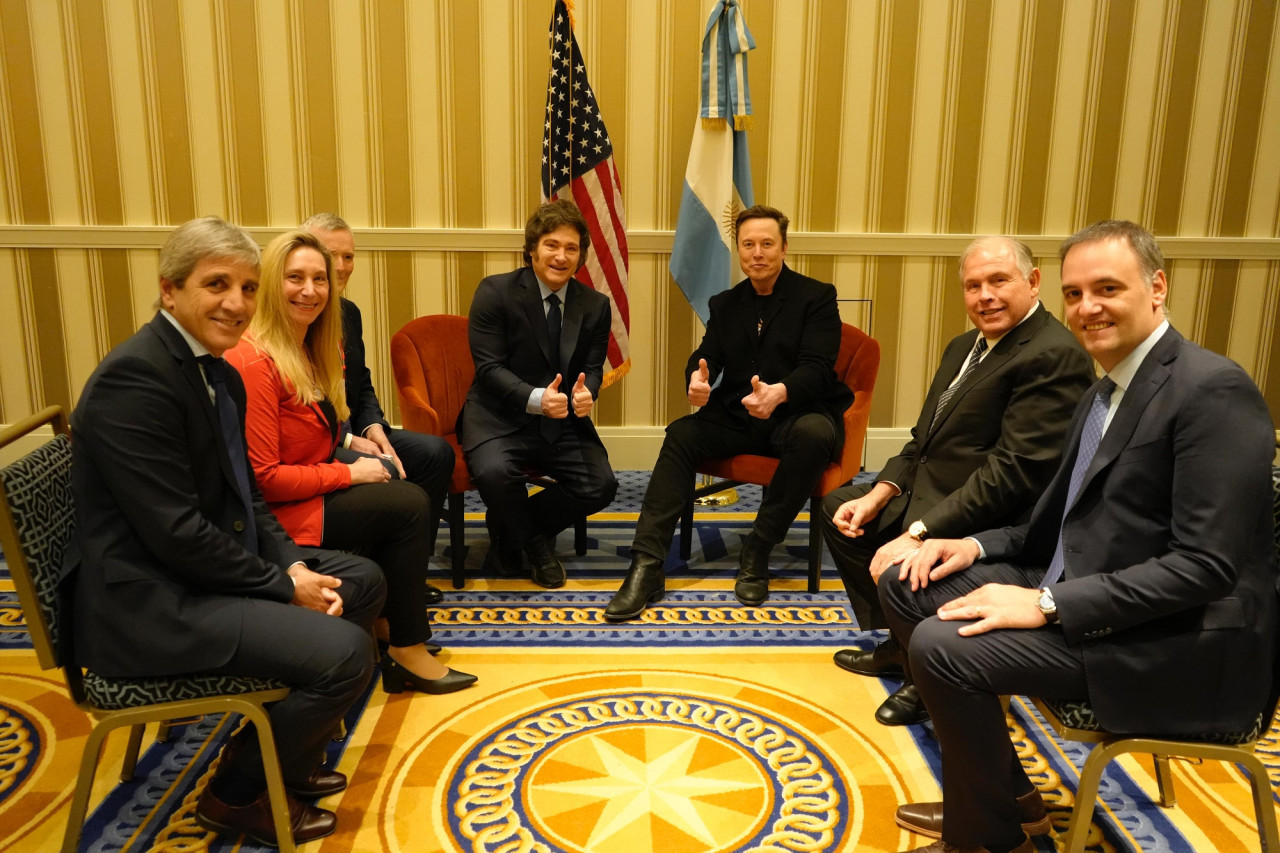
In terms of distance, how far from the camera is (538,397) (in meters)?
Result: 3.76

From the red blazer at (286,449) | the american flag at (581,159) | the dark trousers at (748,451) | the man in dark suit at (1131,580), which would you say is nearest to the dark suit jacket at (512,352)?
the dark trousers at (748,451)

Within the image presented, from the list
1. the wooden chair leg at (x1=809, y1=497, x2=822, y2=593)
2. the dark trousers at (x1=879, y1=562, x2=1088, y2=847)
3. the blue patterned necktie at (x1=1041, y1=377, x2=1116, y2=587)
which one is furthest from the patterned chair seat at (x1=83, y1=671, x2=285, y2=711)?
the wooden chair leg at (x1=809, y1=497, x2=822, y2=593)

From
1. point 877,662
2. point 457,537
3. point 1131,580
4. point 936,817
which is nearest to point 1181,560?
point 1131,580

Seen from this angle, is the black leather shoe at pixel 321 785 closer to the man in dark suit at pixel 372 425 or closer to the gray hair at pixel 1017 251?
the man in dark suit at pixel 372 425

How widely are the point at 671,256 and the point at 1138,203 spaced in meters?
2.63

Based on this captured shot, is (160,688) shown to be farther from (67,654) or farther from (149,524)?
(149,524)

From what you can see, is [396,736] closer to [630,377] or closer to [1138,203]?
[630,377]

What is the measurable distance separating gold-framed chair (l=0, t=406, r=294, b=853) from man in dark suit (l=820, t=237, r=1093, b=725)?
5.20 feet

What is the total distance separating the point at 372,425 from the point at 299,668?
1.55 meters

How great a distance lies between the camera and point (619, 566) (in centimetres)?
403

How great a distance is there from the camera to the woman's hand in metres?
2.89

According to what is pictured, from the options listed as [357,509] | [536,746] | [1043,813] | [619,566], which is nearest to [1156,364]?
[1043,813]

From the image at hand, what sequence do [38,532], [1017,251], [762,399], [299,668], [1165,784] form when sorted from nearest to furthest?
[38,532] → [299,668] → [1165,784] → [1017,251] → [762,399]

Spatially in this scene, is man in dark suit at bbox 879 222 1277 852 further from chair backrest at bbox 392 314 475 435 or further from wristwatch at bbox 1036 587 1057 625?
chair backrest at bbox 392 314 475 435
